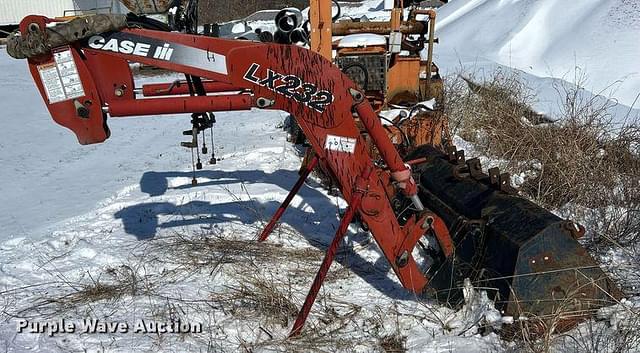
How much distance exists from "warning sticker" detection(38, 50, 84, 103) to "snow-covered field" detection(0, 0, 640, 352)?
4.31 ft

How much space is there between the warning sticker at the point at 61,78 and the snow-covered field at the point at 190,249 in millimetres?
1313

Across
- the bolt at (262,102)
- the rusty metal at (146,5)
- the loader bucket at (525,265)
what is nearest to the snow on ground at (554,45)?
the loader bucket at (525,265)

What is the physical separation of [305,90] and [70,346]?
1.83 metres

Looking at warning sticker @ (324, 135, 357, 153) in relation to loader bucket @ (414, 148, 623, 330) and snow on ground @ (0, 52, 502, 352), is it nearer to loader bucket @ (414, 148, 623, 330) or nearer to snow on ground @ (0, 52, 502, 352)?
loader bucket @ (414, 148, 623, 330)

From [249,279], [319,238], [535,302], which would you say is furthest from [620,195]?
[249,279]

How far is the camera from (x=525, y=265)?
3004 mm

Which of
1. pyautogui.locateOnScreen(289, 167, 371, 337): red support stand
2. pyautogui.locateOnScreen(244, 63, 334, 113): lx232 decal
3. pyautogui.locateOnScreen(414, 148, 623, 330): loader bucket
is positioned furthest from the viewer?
pyautogui.locateOnScreen(289, 167, 371, 337): red support stand

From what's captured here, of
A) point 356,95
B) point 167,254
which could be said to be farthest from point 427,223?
point 167,254

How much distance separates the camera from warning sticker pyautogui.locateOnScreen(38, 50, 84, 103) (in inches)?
107

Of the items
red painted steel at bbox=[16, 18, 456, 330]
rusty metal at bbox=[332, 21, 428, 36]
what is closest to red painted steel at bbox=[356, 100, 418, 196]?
red painted steel at bbox=[16, 18, 456, 330]

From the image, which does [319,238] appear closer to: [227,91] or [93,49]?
[227,91]

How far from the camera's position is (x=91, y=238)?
4520 millimetres

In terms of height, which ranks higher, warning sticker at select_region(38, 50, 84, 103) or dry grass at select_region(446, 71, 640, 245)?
warning sticker at select_region(38, 50, 84, 103)

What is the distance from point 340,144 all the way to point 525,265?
1165mm
